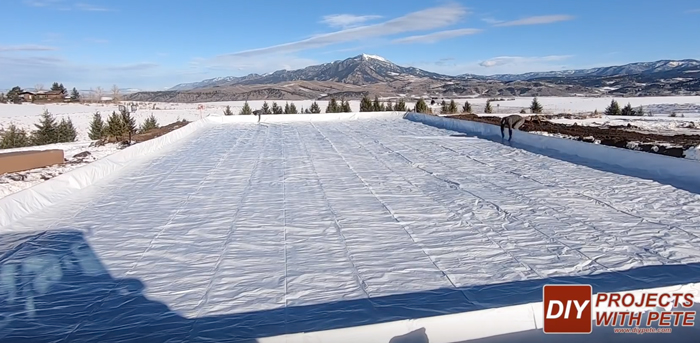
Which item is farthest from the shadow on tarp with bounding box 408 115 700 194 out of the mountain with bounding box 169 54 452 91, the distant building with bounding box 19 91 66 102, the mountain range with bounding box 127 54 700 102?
the mountain with bounding box 169 54 452 91

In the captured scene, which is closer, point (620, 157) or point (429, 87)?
point (620, 157)

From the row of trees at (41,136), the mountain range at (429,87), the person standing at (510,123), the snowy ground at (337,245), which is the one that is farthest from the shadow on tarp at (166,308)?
the mountain range at (429,87)

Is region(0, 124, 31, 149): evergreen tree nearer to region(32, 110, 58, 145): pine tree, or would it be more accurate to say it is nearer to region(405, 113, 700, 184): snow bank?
region(32, 110, 58, 145): pine tree

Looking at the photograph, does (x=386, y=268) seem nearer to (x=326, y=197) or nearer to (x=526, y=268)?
(x=526, y=268)

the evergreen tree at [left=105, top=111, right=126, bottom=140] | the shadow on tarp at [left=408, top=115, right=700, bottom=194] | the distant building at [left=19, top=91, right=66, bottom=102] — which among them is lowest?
the shadow on tarp at [left=408, top=115, right=700, bottom=194]

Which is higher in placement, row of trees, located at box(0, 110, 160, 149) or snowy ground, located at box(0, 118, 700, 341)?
row of trees, located at box(0, 110, 160, 149)

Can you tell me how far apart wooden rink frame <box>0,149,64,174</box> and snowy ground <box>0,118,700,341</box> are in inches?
166

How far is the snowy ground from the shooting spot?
2090 mm

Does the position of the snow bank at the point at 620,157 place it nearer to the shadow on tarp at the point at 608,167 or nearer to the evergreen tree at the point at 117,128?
the shadow on tarp at the point at 608,167

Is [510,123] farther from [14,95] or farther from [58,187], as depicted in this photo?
[14,95]

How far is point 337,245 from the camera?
114 inches

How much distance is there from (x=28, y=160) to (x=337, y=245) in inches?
321

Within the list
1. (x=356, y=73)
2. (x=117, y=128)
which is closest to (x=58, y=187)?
(x=117, y=128)

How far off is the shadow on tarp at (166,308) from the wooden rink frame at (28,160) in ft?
22.3
